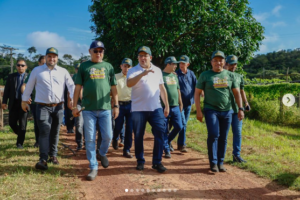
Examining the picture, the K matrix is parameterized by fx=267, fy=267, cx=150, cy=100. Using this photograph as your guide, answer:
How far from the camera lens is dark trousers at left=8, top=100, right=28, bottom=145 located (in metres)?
6.46

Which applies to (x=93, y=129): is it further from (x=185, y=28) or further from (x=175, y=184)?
(x=185, y=28)

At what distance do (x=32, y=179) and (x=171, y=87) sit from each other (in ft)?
10.9

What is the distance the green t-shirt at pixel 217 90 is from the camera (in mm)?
4789

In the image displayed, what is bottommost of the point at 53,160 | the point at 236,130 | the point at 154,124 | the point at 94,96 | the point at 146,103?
the point at 53,160

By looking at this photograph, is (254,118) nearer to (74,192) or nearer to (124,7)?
(124,7)

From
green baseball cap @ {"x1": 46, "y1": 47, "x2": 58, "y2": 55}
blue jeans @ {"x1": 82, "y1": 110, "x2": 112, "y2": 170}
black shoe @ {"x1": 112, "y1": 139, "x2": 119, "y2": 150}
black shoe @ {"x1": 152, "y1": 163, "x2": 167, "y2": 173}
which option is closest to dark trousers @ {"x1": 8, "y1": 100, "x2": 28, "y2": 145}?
black shoe @ {"x1": 112, "y1": 139, "x2": 119, "y2": 150}

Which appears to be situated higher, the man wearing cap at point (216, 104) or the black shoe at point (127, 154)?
the man wearing cap at point (216, 104)

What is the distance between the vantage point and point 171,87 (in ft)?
19.6

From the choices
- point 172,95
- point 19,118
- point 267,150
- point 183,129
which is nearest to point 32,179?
point 19,118

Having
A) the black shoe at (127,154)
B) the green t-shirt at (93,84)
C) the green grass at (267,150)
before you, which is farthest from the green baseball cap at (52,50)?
the green grass at (267,150)

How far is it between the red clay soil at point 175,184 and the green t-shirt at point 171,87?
4.43 ft

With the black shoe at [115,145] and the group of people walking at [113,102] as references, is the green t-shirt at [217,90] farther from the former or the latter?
the black shoe at [115,145]

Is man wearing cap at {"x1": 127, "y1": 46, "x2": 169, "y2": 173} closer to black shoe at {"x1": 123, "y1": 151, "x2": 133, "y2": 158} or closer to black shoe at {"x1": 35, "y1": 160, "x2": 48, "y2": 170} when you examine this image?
black shoe at {"x1": 123, "y1": 151, "x2": 133, "y2": 158}

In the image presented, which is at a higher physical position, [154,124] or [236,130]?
[154,124]
